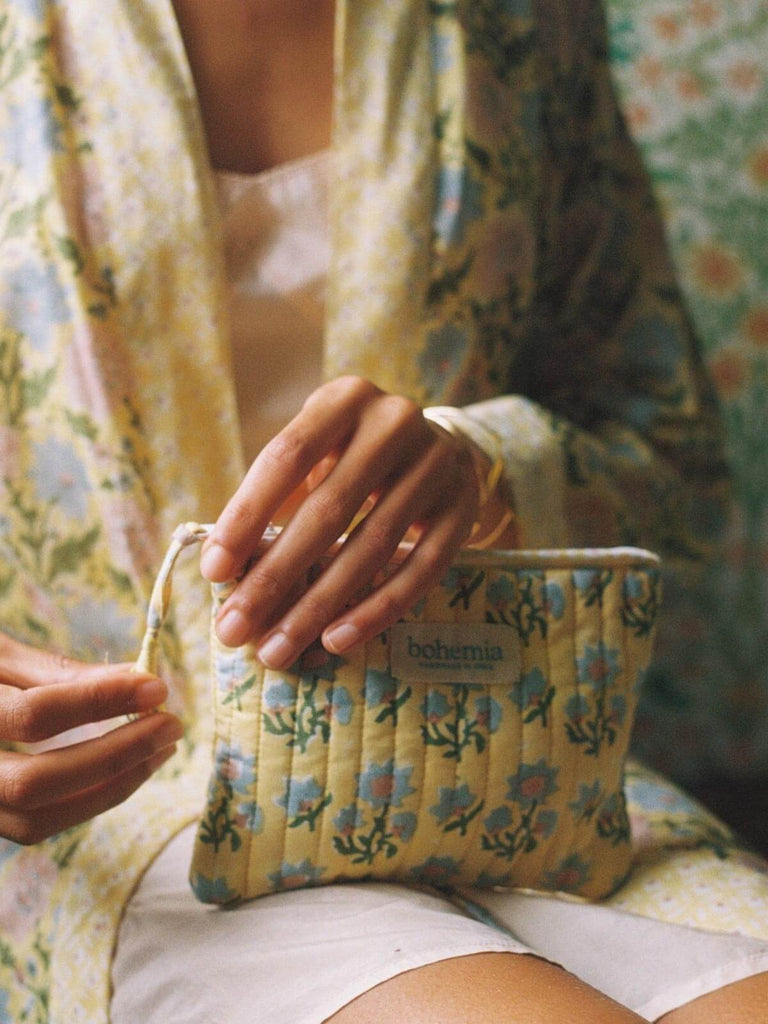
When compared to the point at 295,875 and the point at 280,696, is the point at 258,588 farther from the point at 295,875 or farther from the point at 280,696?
the point at 295,875

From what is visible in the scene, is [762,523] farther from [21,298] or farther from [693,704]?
[21,298]

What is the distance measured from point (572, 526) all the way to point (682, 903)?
0.93 feet

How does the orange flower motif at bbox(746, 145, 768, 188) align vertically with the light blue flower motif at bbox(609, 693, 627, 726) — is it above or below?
above

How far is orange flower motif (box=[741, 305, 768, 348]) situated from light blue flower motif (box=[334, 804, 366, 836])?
95 cm

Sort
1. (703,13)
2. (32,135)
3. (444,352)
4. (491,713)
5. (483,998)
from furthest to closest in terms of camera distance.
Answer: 1. (703,13)
2. (444,352)
3. (32,135)
4. (491,713)
5. (483,998)

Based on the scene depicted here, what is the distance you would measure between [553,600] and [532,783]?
11 centimetres

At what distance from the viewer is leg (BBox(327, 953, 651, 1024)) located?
18.0 inches

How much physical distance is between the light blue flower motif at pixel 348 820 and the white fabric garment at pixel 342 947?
0.05m

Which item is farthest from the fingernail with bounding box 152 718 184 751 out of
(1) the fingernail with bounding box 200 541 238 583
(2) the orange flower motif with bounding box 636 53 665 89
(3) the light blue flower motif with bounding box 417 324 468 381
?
(2) the orange flower motif with bounding box 636 53 665 89

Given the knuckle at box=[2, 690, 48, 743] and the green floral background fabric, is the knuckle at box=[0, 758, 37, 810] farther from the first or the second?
the green floral background fabric

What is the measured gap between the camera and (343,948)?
0.52 metres

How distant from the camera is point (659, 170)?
49.3 inches

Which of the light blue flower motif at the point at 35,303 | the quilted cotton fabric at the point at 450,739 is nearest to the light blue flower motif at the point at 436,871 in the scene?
the quilted cotton fabric at the point at 450,739

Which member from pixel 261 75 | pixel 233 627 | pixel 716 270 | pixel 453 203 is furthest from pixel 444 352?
pixel 716 270
